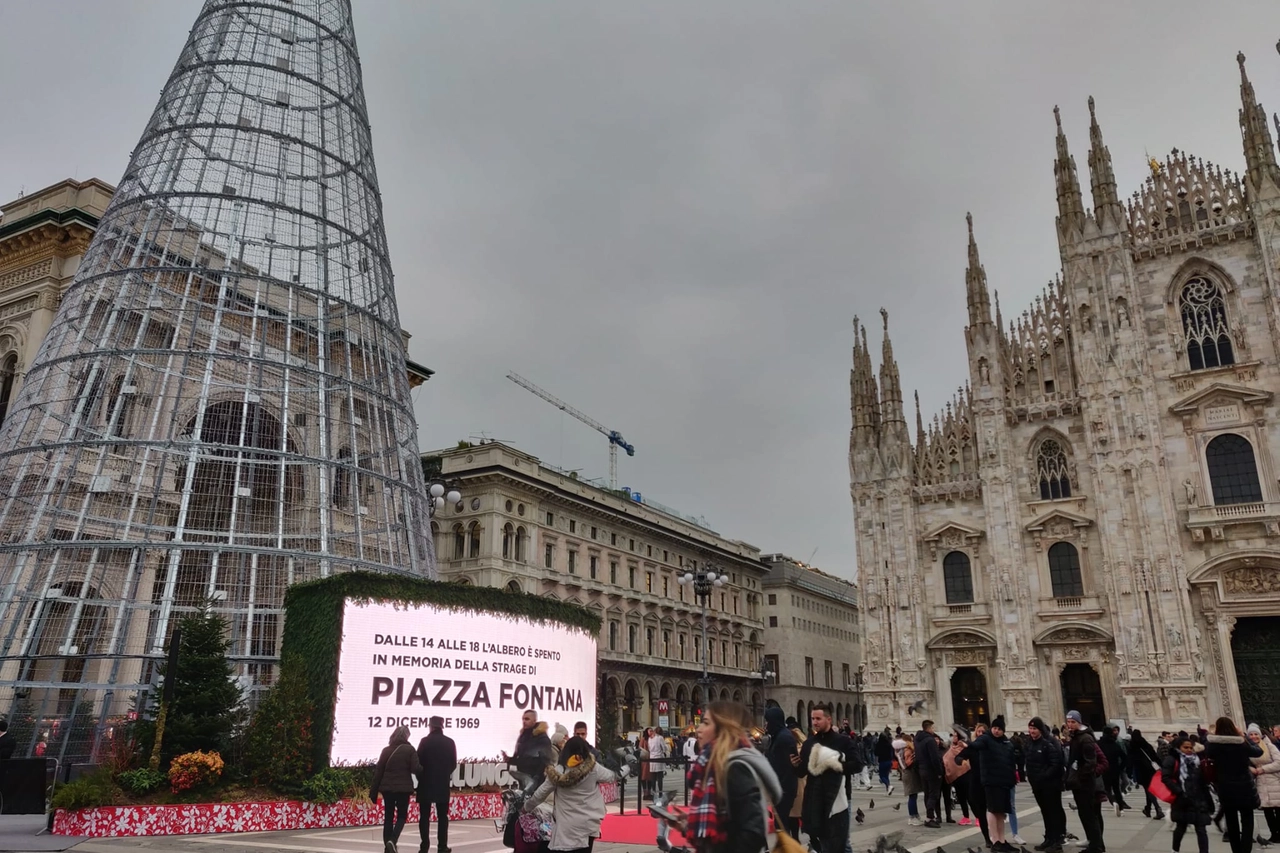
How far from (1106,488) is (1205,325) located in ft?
27.1

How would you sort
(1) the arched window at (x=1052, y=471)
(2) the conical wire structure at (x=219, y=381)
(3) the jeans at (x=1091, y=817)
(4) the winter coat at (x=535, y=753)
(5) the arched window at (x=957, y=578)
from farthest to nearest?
1. (5) the arched window at (x=957, y=578)
2. (1) the arched window at (x=1052, y=471)
3. (2) the conical wire structure at (x=219, y=381)
4. (3) the jeans at (x=1091, y=817)
5. (4) the winter coat at (x=535, y=753)

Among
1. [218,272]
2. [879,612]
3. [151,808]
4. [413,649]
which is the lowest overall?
[151,808]

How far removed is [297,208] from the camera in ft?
71.7

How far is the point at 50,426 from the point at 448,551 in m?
29.8

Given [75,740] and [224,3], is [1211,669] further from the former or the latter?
[224,3]

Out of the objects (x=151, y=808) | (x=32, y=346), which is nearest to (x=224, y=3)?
(x=32, y=346)

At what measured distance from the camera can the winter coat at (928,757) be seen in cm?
1544

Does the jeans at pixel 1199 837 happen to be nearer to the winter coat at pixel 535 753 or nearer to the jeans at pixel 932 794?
the jeans at pixel 932 794

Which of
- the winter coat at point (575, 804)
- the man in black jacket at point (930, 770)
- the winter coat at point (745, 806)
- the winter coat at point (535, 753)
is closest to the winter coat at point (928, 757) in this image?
the man in black jacket at point (930, 770)

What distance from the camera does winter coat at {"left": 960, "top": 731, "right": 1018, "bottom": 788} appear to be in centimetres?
1212

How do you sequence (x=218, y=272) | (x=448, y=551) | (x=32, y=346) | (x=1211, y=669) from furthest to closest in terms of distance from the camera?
(x=448, y=551) → (x=1211, y=669) → (x=32, y=346) → (x=218, y=272)

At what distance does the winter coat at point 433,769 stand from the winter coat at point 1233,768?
8.55 metres

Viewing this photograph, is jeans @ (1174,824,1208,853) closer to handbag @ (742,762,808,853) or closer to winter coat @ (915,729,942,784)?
winter coat @ (915,729,942,784)

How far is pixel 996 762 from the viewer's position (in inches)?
481
